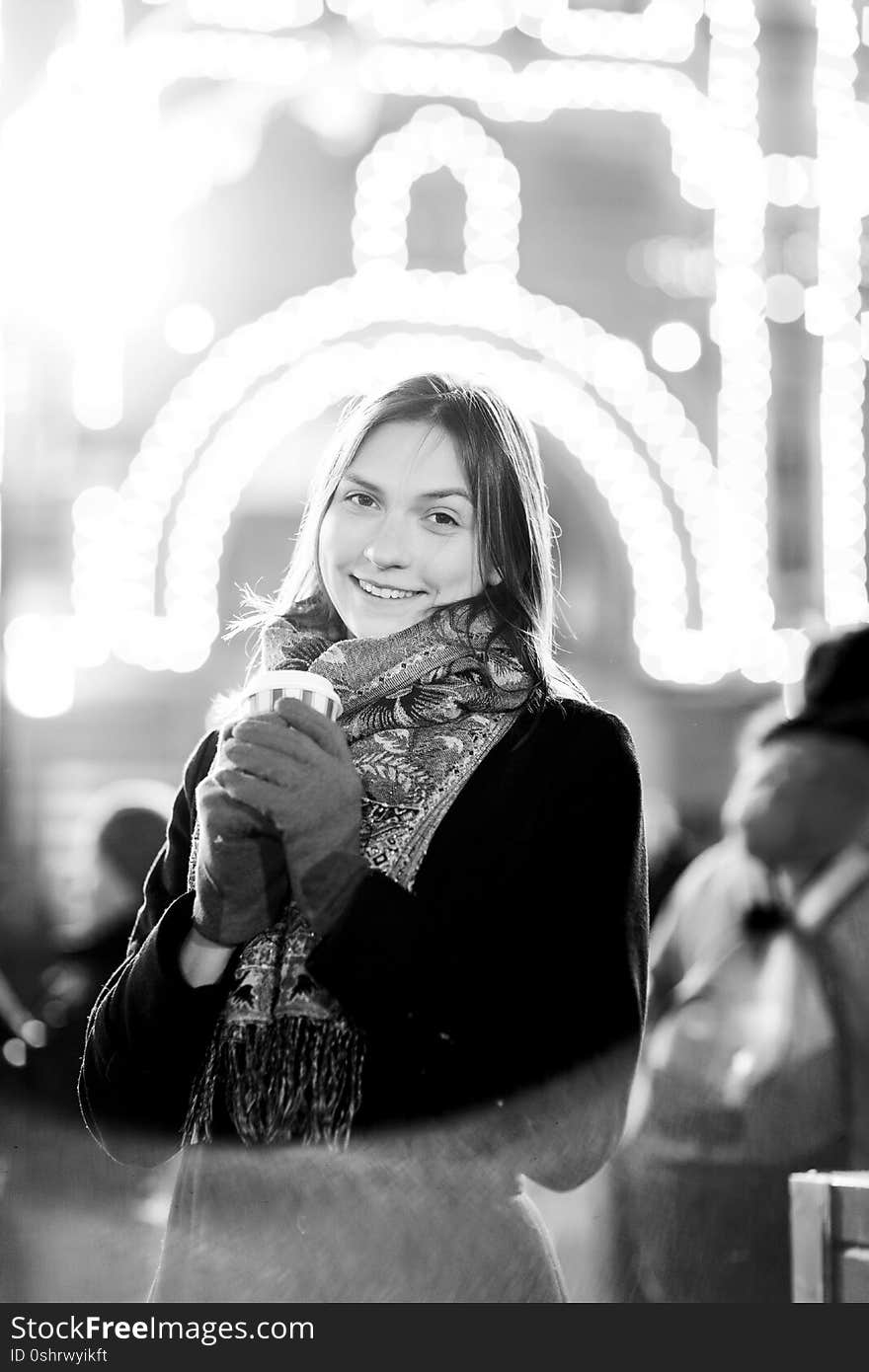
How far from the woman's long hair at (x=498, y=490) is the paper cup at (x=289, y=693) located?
0.18 metres

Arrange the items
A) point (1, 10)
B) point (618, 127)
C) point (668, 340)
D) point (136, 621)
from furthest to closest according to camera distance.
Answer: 1. point (668, 340)
2. point (618, 127)
3. point (136, 621)
4. point (1, 10)

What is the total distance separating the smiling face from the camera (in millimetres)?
1219

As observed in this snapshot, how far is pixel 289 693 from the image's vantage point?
3.56 ft

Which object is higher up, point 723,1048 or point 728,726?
point 728,726

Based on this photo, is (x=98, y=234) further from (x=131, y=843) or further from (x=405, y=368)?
(x=131, y=843)

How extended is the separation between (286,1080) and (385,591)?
40cm

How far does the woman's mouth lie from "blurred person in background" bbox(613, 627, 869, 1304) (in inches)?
29.9

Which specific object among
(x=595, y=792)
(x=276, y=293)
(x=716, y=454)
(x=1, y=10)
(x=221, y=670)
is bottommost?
(x=595, y=792)

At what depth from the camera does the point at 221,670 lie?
2463 mm

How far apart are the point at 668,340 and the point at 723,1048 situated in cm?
180

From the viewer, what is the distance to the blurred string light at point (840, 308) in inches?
98.9

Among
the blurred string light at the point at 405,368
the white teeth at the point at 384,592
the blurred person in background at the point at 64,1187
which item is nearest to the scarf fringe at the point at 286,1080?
the white teeth at the point at 384,592

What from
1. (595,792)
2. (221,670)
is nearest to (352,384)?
(221,670)
